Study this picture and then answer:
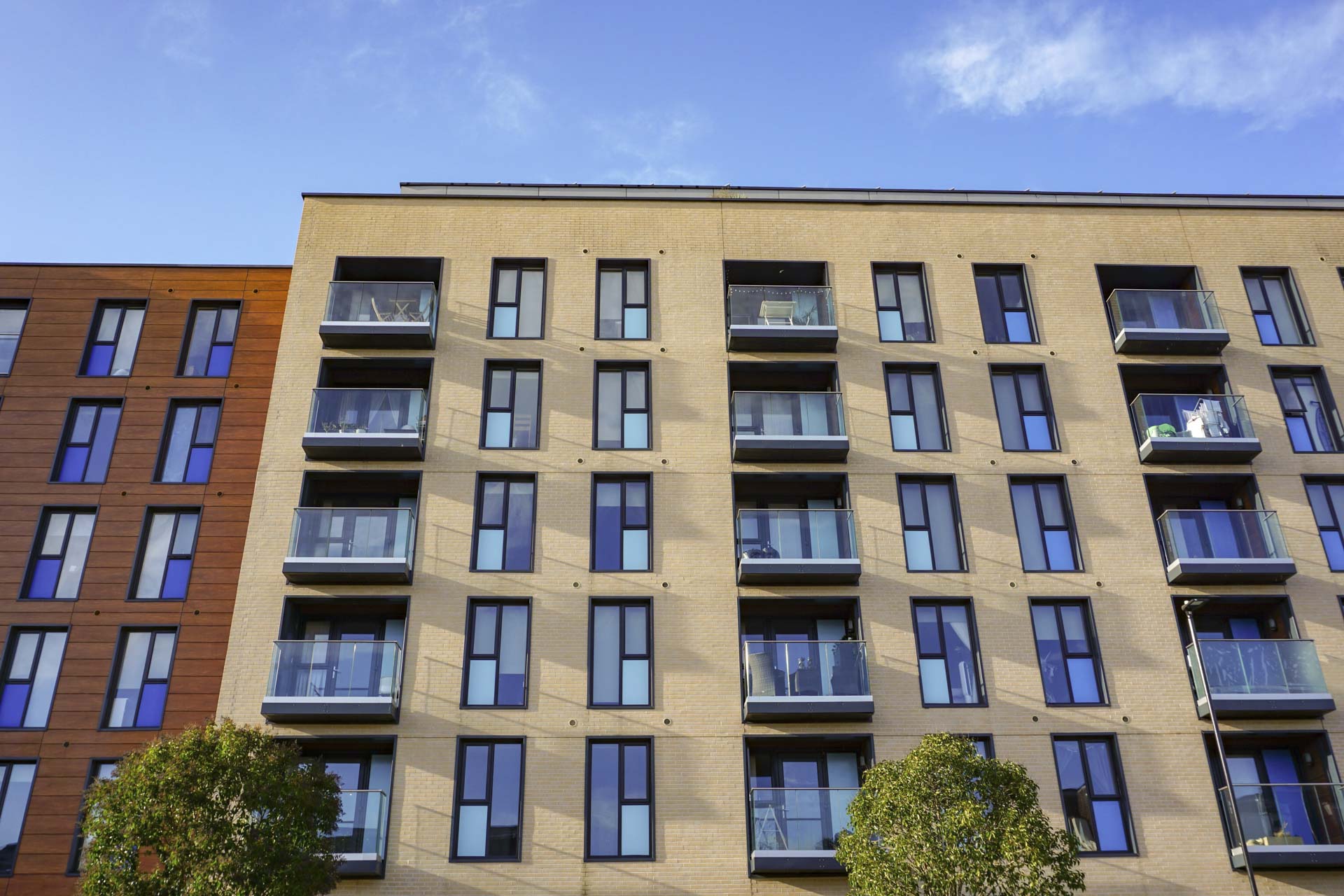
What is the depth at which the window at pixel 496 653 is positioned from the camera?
2103 cm

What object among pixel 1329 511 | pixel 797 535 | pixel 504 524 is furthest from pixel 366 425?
pixel 1329 511

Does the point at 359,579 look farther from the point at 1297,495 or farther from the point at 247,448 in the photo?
the point at 1297,495

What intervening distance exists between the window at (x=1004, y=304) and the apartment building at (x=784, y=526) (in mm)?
77

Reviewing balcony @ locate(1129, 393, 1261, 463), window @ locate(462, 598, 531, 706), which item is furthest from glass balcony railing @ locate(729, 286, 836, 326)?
window @ locate(462, 598, 531, 706)

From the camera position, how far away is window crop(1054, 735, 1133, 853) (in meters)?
20.1

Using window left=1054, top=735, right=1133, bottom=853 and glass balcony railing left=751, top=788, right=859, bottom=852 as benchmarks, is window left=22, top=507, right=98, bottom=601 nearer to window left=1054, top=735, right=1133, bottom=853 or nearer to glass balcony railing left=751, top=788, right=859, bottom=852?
glass balcony railing left=751, top=788, right=859, bottom=852

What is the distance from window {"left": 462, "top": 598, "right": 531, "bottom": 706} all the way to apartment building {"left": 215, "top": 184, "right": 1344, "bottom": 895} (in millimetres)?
73

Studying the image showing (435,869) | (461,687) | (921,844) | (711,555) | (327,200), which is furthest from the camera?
→ (327,200)

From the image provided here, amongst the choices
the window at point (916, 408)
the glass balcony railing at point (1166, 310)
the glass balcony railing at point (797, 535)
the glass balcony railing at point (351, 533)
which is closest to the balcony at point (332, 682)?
the glass balcony railing at point (351, 533)

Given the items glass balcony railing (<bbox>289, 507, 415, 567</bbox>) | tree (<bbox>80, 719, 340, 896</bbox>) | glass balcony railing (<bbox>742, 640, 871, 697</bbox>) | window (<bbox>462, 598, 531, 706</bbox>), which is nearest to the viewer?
tree (<bbox>80, 719, 340, 896</bbox>)

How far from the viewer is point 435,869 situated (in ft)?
63.7

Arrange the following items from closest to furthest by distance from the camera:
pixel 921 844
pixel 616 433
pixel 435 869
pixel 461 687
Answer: pixel 921 844 → pixel 435 869 → pixel 461 687 → pixel 616 433

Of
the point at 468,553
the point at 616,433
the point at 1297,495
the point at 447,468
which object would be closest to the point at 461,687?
the point at 468,553

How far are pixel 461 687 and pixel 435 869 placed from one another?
313cm
